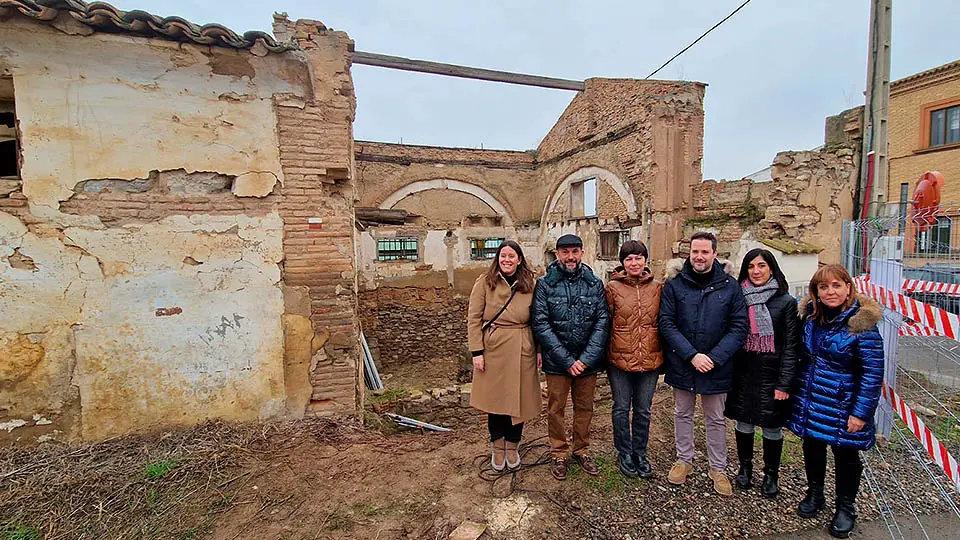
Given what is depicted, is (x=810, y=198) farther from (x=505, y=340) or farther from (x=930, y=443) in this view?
(x=505, y=340)

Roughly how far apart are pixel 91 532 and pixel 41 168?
2.89m

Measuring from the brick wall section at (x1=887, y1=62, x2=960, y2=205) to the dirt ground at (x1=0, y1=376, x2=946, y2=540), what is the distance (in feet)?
54.3

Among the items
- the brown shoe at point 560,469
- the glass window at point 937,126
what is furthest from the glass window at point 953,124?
the brown shoe at point 560,469

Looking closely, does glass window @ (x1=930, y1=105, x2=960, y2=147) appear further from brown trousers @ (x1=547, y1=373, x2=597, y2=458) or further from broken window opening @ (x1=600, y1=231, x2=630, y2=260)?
brown trousers @ (x1=547, y1=373, x2=597, y2=458)

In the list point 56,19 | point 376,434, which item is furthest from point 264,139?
point 376,434

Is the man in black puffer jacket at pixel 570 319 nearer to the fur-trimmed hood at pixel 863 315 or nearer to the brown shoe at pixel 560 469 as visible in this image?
the brown shoe at pixel 560 469

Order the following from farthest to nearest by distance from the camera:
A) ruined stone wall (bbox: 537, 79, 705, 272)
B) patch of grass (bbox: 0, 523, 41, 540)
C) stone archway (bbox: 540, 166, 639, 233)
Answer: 1. stone archway (bbox: 540, 166, 639, 233)
2. ruined stone wall (bbox: 537, 79, 705, 272)
3. patch of grass (bbox: 0, 523, 41, 540)

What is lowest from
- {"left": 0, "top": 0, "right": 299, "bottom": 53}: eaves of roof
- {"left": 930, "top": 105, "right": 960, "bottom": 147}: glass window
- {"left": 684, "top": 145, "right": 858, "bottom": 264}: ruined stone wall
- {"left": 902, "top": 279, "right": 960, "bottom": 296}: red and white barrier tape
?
{"left": 902, "top": 279, "right": 960, "bottom": 296}: red and white barrier tape

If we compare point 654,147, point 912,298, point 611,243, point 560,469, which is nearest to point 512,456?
point 560,469

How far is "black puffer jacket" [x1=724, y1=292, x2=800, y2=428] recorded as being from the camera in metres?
2.81

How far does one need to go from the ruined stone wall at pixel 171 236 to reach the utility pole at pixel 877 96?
6.68 metres

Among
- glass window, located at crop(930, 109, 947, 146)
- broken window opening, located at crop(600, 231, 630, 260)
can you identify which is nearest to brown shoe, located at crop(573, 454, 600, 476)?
broken window opening, located at crop(600, 231, 630, 260)

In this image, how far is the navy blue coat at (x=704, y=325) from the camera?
9.59ft

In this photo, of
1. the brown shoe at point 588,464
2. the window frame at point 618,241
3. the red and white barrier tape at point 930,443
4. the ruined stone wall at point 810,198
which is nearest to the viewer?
the red and white barrier tape at point 930,443
